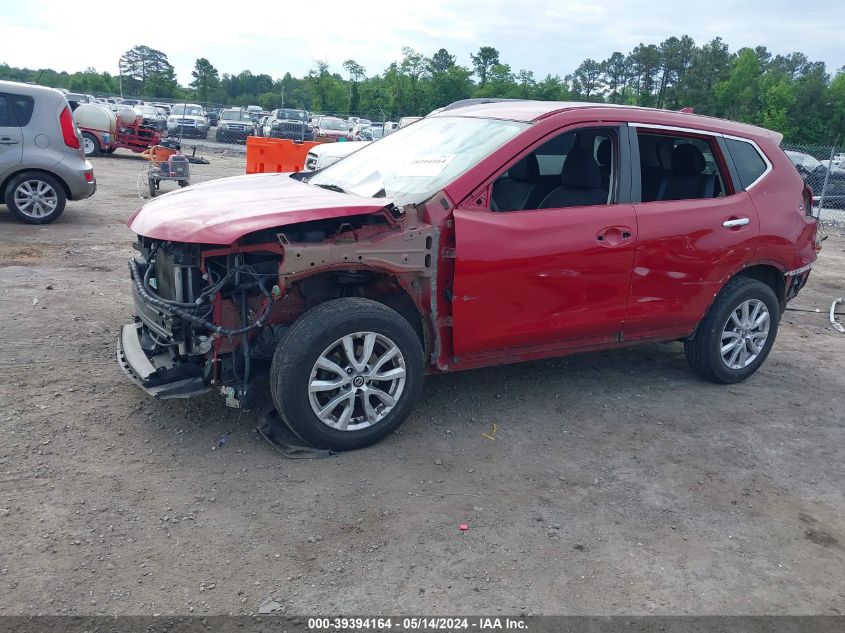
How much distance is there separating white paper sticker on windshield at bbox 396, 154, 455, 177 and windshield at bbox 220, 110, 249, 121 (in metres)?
31.1

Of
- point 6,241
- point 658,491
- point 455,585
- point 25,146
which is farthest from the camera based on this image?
point 25,146

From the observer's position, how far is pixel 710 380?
5.41 m

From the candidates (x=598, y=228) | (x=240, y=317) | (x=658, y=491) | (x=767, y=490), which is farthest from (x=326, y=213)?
(x=767, y=490)

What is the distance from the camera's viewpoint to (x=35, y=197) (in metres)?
9.61

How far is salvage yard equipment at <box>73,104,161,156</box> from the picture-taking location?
21094 millimetres

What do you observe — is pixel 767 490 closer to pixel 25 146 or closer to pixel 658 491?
pixel 658 491

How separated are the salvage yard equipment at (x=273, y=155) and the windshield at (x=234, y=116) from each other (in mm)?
19679

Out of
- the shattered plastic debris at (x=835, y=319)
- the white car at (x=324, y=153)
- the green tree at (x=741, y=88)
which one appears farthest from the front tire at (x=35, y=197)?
the green tree at (x=741, y=88)

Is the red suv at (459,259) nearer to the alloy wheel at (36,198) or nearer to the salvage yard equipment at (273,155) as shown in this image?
the alloy wheel at (36,198)

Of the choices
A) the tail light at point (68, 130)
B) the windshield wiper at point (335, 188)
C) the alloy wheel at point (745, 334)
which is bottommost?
the alloy wheel at point (745, 334)

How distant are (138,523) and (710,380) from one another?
413cm

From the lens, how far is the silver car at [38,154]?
920 cm

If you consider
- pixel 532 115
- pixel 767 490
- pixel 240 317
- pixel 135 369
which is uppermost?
pixel 532 115

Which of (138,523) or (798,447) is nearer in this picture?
(138,523)
